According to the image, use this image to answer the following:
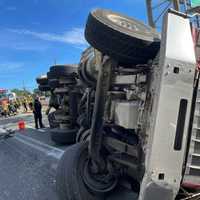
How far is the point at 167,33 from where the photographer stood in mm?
2023

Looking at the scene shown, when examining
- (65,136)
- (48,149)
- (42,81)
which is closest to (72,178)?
(65,136)

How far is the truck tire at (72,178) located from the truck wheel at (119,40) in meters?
1.15

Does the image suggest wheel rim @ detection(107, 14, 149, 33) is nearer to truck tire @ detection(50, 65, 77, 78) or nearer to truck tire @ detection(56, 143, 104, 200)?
truck tire @ detection(56, 143, 104, 200)

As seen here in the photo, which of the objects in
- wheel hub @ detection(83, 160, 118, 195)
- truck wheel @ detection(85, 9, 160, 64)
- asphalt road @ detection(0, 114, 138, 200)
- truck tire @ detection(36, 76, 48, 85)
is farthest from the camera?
truck tire @ detection(36, 76, 48, 85)

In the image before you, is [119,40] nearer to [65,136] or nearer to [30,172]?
[30,172]

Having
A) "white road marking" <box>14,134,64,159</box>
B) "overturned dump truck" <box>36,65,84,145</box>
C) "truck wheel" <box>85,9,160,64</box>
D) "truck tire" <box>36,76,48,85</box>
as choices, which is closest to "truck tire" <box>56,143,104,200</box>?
"truck wheel" <box>85,9,160,64</box>

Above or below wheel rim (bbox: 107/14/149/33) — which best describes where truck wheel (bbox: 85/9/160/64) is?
below

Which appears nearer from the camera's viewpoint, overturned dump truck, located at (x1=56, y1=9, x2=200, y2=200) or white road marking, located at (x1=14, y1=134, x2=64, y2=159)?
overturned dump truck, located at (x1=56, y1=9, x2=200, y2=200)

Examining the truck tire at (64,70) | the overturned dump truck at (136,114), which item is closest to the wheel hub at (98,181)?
the overturned dump truck at (136,114)

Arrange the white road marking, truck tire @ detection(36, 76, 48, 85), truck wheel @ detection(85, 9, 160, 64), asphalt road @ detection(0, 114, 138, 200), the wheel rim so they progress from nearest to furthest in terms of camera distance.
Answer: truck wheel @ detection(85, 9, 160, 64), the wheel rim, asphalt road @ detection(0, 114, 138, 200), the white road marking, truck tire @ detection(36, 76, 48, 85)

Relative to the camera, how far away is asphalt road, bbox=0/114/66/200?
151 inches

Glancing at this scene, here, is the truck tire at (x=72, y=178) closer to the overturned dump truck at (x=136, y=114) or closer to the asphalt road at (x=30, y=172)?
the overturned dump truck at (x=136, y=114)

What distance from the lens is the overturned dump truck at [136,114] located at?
1959 mm

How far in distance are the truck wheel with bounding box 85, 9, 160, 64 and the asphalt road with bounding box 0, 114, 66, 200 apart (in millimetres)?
2088
